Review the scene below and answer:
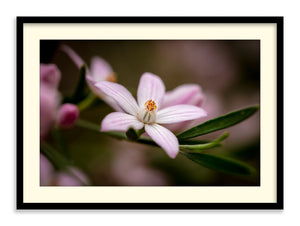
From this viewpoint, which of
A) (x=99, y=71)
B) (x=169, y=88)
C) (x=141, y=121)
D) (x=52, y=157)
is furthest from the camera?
(x=169, y=88)

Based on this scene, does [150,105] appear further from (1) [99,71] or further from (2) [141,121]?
(1) [99,71]

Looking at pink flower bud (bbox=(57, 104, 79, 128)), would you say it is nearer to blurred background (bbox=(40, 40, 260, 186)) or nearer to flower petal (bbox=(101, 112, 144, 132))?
flower petal (bbox=(101, 112, 144, 132))

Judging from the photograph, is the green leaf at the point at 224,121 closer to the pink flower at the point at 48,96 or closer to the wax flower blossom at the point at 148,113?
the wax flower blossom at the point at 148,113

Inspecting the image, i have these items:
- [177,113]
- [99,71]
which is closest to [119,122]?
[177,113]

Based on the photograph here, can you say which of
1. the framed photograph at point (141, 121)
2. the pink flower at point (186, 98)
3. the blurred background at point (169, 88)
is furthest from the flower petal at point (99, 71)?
the pink flower at point (186, 98)

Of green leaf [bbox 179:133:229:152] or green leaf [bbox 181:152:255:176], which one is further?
green leaf [bbox 181:152:255:176]

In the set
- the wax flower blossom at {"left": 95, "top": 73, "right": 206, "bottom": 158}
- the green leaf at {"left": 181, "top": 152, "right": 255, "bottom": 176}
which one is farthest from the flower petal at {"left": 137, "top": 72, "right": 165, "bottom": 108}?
the green leaf at {"left": 181, "top": 152, "right": 255, "bottom": 176}

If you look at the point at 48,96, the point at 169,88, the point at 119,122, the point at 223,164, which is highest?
the point at 169,88
